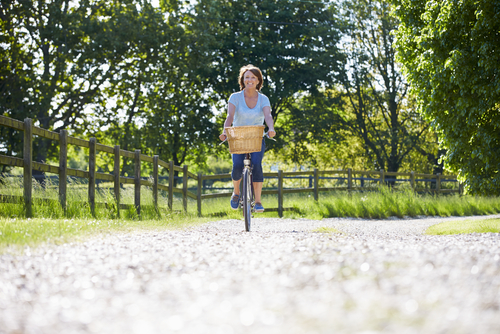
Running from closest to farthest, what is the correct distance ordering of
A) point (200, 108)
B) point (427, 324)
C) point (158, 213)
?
point (427, 324)
point (158, 213)
point (200, 108)

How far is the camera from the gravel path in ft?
6.51

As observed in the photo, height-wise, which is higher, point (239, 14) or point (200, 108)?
point (239, 14)

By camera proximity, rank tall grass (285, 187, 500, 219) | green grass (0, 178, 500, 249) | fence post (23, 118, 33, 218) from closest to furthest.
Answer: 1. green grass (0, 178, 500, 249)
2. fence post (23, 118, 33, 218)
3. tall grass (285, 187, 500, 219)

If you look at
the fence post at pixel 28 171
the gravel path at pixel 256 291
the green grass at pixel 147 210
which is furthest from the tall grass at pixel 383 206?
the gravel path at pixel 256 291

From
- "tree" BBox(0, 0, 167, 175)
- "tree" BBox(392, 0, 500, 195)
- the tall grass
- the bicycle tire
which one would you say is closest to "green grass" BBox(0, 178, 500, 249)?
the tall grass

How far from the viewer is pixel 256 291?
2.45 meters

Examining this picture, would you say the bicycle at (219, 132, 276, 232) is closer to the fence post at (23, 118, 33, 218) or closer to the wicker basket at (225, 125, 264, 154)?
the wicker basket at (225, 125, 264, 154)

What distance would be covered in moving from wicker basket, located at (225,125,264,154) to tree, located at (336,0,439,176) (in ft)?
72.2

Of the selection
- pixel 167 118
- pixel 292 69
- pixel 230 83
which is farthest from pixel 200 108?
pixel 292 69

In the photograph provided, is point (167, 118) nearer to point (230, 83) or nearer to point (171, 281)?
point (230, 83)

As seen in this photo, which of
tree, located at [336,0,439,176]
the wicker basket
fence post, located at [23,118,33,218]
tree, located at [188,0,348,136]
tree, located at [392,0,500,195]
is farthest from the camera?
tree, located at [336,0,439,176]

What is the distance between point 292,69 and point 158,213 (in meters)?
16.5

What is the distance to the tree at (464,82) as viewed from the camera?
32.4ft

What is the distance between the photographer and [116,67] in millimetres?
20391
